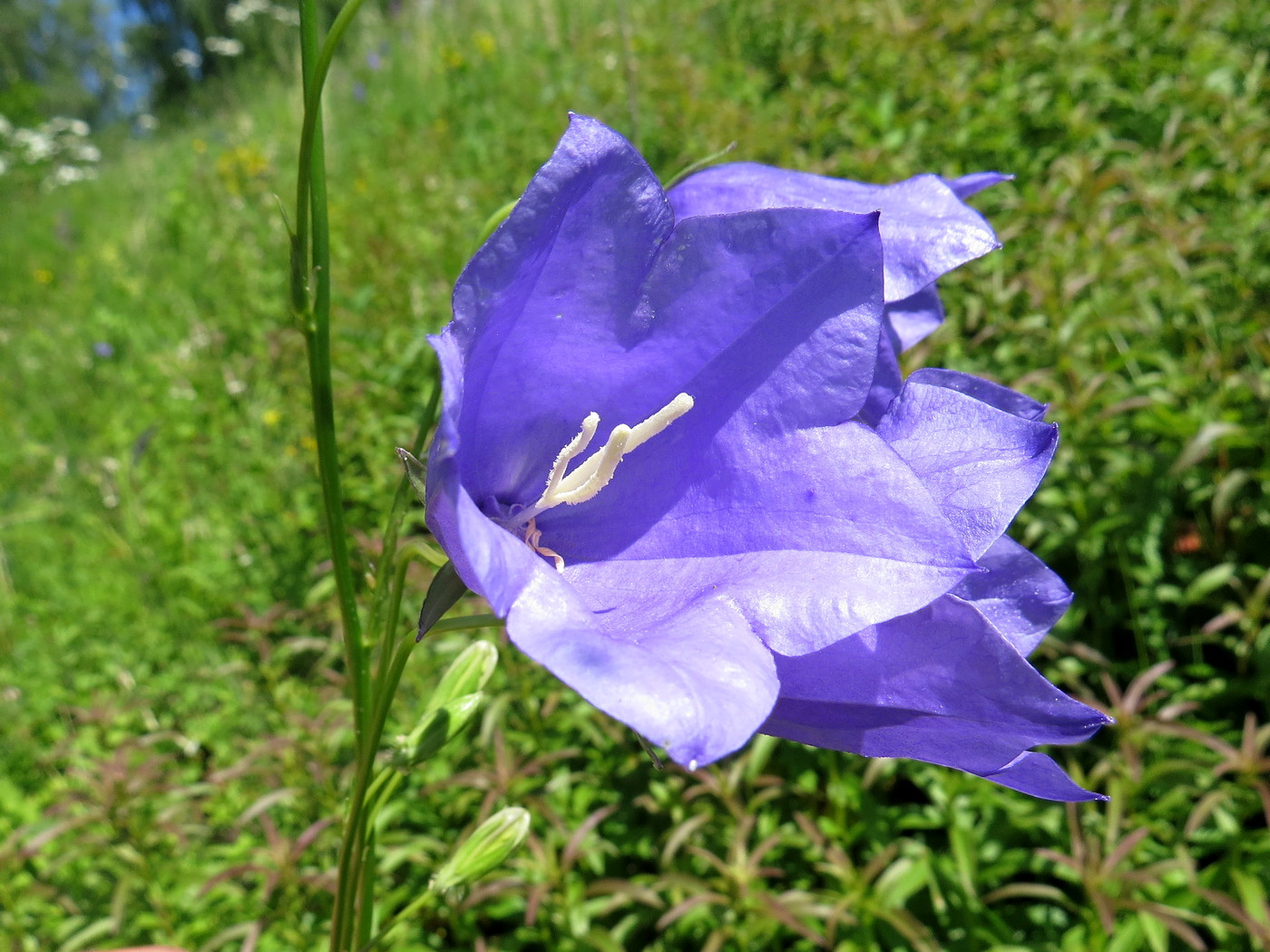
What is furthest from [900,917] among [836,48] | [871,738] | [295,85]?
[295,85]

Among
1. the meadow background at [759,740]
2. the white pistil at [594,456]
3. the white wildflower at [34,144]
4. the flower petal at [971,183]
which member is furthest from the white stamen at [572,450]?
the white wildflower at [34,144]

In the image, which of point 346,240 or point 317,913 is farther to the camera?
point 346,240

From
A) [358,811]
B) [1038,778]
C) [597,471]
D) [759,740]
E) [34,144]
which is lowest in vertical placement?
[34,144]

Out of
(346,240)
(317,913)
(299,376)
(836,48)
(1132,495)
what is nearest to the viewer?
(317,913)

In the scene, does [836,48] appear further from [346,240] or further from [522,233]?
[522,233]

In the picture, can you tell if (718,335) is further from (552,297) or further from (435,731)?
(435,731)

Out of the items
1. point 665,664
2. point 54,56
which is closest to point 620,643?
point 665,664

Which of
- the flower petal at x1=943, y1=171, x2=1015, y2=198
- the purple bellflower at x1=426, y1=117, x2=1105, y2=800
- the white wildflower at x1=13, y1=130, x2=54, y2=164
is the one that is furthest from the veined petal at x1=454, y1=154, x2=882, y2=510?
the white wildflower at x1=13, y1=130, x2=54, y2=164

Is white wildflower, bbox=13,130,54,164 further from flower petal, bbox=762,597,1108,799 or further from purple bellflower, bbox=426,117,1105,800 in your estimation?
flower petal, bbox=762,597,1108,799
